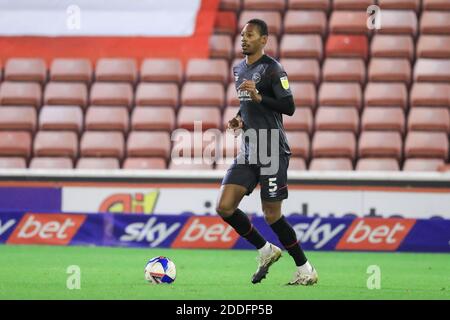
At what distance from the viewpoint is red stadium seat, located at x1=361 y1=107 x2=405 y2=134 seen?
555 inches

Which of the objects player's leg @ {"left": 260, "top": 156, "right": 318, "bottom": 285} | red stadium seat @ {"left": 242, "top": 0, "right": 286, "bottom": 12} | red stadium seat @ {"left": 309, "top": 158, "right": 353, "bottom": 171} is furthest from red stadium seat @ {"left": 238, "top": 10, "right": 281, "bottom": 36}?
player's leg @ {"left": 260, "top": 156, "right": 318, "bottom": 285}

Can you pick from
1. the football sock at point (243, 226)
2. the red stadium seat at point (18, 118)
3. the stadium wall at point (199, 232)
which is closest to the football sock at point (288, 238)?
the football sock at point (243, 226)

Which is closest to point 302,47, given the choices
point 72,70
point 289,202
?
point 289,202

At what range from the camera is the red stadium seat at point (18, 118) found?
48.4ft

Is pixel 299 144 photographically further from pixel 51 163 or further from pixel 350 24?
pixel 51 163

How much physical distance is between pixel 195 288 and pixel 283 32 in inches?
319

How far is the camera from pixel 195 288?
8023 mm

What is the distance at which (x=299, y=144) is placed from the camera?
14.0 m

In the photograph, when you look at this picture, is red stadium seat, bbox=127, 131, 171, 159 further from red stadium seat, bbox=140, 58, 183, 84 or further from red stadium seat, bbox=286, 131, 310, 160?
red stadium seat, bbox=286, 131, 310, 160

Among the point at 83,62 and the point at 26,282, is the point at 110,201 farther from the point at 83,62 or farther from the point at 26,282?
the point at 26,282

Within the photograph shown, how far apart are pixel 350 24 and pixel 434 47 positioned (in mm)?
1194

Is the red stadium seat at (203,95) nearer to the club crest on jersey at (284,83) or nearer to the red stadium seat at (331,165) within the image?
the red stadium seat at (331,165)

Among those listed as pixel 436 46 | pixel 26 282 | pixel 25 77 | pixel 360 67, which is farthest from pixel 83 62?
pixel 26 282

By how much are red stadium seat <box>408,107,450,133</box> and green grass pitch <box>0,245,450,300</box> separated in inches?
91.1
